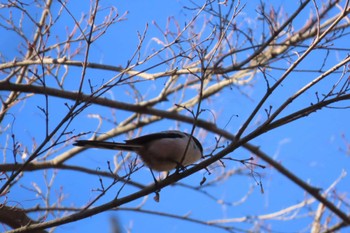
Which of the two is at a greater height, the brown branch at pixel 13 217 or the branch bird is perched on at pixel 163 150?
the branch bird is perched on at pixel 163 150

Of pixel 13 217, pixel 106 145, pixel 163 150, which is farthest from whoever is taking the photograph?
pixel 13 217

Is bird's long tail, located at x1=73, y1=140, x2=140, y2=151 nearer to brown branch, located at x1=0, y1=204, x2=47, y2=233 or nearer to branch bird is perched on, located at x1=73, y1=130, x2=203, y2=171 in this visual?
branch bird is perched on, located at x1=73, y1=130, x2=203, y2=171

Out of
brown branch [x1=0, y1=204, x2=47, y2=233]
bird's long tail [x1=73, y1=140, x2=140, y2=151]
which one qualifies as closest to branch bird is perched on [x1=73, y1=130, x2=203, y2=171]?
bird's long tail [x1=73, y1=140, x2=140, y2=151]

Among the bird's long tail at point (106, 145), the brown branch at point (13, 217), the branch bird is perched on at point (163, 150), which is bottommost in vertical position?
the brown branch at point (13, 217)

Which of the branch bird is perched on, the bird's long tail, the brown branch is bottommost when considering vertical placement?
the brown branch

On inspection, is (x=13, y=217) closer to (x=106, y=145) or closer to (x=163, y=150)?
(x=106, y=145)

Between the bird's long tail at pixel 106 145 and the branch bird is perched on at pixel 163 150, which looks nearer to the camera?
the bird's long tail at pixel 106 145

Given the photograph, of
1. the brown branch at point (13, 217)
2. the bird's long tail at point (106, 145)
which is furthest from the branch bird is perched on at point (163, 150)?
the brown branch at point (13, 217)

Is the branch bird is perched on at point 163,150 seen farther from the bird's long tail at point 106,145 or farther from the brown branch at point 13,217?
the brown branch at point 13,217

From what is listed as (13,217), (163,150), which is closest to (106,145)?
(163,150)

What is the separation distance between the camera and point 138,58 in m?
3.12

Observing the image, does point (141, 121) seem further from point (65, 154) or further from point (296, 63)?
point (296, 63)

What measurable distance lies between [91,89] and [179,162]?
0.81m

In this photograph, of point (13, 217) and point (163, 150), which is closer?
point (163, 150)
